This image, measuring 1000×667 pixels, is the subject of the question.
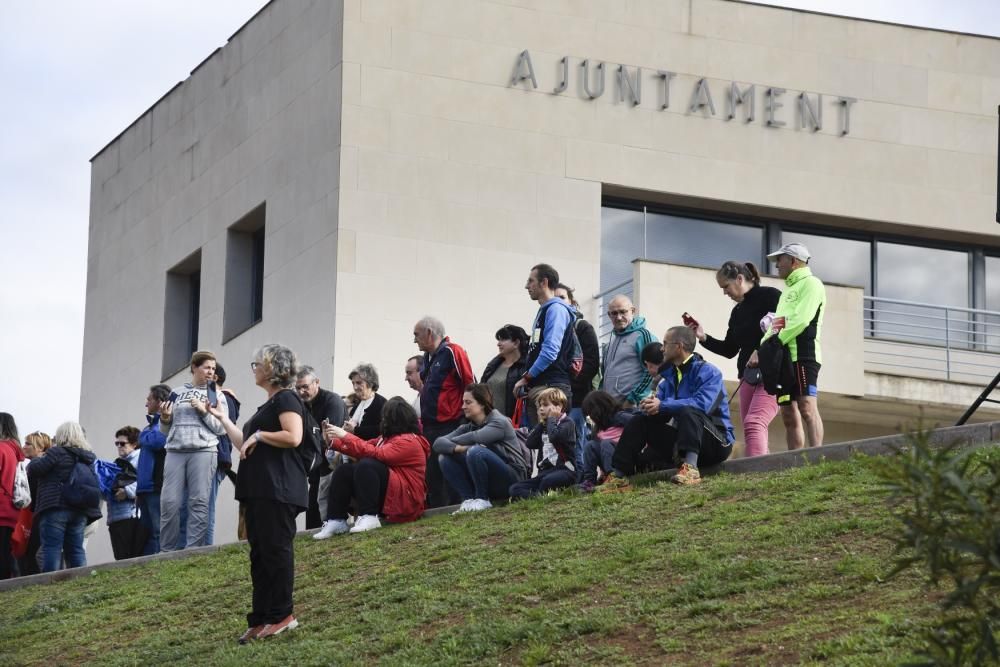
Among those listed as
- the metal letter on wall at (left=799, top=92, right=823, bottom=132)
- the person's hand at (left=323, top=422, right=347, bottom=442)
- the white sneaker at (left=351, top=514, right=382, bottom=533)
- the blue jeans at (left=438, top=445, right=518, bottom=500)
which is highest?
the metal letter on wall at (left=799, top=92, right=823, bottom=132)

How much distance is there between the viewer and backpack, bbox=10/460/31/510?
17.6 meters

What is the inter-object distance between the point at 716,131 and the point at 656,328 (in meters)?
3.90

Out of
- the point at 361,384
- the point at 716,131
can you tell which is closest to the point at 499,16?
the point at 716,131

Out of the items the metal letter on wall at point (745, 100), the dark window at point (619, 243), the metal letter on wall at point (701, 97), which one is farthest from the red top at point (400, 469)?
the metal letter on wall at point (745, 100)

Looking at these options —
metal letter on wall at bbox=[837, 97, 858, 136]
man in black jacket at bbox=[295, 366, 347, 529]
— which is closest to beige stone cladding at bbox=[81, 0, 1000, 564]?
metal letter on wall at bbox=[837, 97, 858, 136]

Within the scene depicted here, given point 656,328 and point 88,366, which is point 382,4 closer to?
point 656,328

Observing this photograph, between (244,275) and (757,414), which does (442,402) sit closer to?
(757,414)

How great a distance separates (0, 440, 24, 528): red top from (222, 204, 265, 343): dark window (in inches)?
355

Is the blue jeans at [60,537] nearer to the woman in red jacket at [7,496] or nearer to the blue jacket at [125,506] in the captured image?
the woman in red jacket at [7,496]

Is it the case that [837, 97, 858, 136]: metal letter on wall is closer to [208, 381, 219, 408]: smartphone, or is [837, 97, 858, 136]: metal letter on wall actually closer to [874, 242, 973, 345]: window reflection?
[874, 242, 973, 345]: window reflection

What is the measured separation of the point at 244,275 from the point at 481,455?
478 inches

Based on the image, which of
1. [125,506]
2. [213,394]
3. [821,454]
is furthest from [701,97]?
[821,454]

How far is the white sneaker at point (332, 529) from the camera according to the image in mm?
15625

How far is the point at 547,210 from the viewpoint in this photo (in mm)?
24922
